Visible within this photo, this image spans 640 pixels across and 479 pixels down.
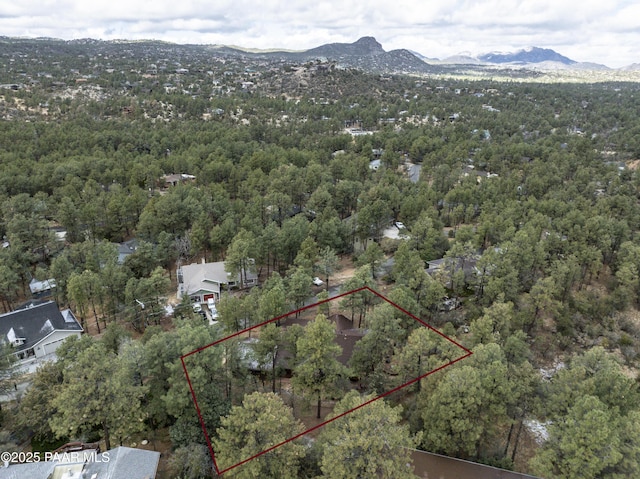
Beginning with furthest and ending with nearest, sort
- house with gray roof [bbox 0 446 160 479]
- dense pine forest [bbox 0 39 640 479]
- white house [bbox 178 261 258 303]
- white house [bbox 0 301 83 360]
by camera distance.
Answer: white house [bbox 178 261 258 303] → white house [bbox 0 301 83 360] → dense pine forest [bbox 0 39 640 479] → house with gray roof [bbox 0 446 160 479]

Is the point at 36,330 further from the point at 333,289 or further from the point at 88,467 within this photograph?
the point at 333,289

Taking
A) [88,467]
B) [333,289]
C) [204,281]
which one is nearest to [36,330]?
[204,281]

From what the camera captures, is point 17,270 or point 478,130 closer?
point 17,270

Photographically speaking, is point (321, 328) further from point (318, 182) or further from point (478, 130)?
point (478, 130)

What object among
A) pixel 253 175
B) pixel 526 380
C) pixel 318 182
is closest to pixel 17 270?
pixel 253 175

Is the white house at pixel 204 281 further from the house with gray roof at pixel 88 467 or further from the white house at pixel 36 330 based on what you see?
the house with gray roof at pixel 88 467


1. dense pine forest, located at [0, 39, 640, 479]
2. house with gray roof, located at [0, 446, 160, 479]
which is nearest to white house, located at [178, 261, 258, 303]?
dense pine forest, located at [0, 39, 640, 479]

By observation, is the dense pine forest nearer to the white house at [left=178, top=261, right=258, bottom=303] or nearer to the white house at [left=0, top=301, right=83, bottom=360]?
the white house at [left=178, top=261, right=258, bottom=303]
